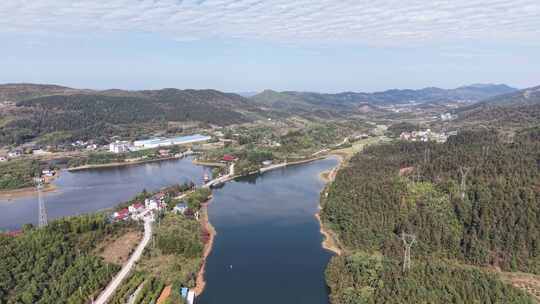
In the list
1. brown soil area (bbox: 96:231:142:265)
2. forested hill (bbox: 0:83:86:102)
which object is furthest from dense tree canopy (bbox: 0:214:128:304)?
forested hill (bbox: 0:83:86:102)

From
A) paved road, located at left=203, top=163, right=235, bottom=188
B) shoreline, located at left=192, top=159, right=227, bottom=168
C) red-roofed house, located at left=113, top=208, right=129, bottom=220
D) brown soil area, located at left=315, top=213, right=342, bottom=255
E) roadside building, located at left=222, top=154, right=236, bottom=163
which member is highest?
roadside building, located at left=222, top=154, right=236, bottom=163

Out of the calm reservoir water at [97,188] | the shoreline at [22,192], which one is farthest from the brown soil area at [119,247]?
the shoreline at [22,192]

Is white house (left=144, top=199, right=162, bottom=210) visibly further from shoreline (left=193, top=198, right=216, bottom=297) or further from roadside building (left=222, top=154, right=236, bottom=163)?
roadside building (left=222, top=154, right=236, bottom=163)

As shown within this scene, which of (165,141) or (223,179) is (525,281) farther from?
(165,141)

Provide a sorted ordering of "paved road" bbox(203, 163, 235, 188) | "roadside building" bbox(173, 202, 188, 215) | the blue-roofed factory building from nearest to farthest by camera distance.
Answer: "roadside building" bbox(173, 202, 188, 215)
"paved road" bbox(203, 163, 235, 188)
the blue-roofed factory building

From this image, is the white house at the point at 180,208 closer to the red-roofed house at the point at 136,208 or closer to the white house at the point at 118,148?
the red-roofed house at the point at 136,208

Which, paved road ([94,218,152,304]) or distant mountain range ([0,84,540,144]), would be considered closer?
paved road ([94,218,152,304])
